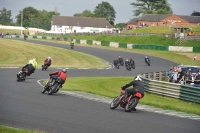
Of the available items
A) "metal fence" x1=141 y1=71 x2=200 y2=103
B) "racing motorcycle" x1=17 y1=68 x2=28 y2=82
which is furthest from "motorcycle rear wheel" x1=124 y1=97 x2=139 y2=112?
"racing motorcycle" x1=17 y1=68 x2=28 y2=82

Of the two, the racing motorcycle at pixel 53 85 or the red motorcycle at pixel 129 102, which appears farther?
the racing motorcycle at pixel 53 85

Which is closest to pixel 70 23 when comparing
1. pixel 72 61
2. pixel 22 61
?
pixel 72 61

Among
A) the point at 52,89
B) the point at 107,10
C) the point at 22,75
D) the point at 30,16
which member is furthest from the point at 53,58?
the point at 107,10

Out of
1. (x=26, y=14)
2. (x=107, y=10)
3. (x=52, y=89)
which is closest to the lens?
(x=107, y=10)

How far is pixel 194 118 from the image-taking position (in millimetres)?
15516

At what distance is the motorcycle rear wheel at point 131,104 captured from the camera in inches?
609

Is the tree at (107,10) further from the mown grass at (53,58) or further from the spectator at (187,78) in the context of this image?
the mown grass at (53,58)

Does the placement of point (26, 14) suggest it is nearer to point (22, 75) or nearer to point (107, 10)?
point (107, 10)

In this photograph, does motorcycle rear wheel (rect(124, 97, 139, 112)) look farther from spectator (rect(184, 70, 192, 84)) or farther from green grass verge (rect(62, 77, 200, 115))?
spectator (rect(184, 70, 192, 84))

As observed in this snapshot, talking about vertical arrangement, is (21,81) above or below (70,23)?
below

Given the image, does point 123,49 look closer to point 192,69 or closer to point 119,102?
point 192,69

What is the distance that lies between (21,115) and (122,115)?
371 centimetres

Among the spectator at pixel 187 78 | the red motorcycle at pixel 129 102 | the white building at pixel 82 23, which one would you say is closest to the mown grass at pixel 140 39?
the white building at pixel 82 23

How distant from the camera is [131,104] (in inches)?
614
